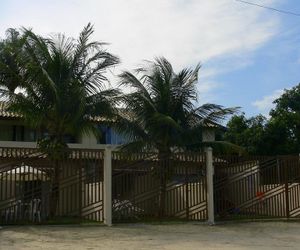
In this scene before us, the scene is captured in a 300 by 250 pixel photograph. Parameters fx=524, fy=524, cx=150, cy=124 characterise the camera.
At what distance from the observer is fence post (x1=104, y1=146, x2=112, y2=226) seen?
16609 millimetres

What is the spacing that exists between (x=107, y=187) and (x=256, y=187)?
5583 millimetres

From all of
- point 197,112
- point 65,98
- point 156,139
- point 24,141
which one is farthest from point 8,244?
point 24,141

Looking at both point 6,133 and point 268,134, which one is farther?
point 268,134

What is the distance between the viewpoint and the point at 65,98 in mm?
17547

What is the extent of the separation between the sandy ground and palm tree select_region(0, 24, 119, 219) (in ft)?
8.49

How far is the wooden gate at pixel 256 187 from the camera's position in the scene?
1842cm

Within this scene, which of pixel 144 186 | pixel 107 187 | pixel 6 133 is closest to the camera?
pixel 107 187

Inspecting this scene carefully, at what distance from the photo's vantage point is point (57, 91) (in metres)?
17.2

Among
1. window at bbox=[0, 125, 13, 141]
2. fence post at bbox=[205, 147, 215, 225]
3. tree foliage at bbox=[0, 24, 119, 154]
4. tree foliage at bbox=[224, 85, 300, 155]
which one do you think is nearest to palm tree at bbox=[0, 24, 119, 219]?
tree foliage at bbox=[0, 24, 119, 154]

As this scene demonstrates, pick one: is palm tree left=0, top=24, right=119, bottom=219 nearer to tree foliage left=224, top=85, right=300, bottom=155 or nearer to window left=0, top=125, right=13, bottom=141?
window left=0, top=125, right=13, bottom=141

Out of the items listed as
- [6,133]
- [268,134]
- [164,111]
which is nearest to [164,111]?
[164,111]

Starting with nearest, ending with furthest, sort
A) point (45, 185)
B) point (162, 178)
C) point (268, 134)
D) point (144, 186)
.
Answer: point (45, 185), point (144, 186), point (162, 178), point (268, 134)

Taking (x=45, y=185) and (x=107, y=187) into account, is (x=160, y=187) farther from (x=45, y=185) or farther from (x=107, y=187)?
(x=45, y=185)

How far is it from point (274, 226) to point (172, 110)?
556 centimetres
